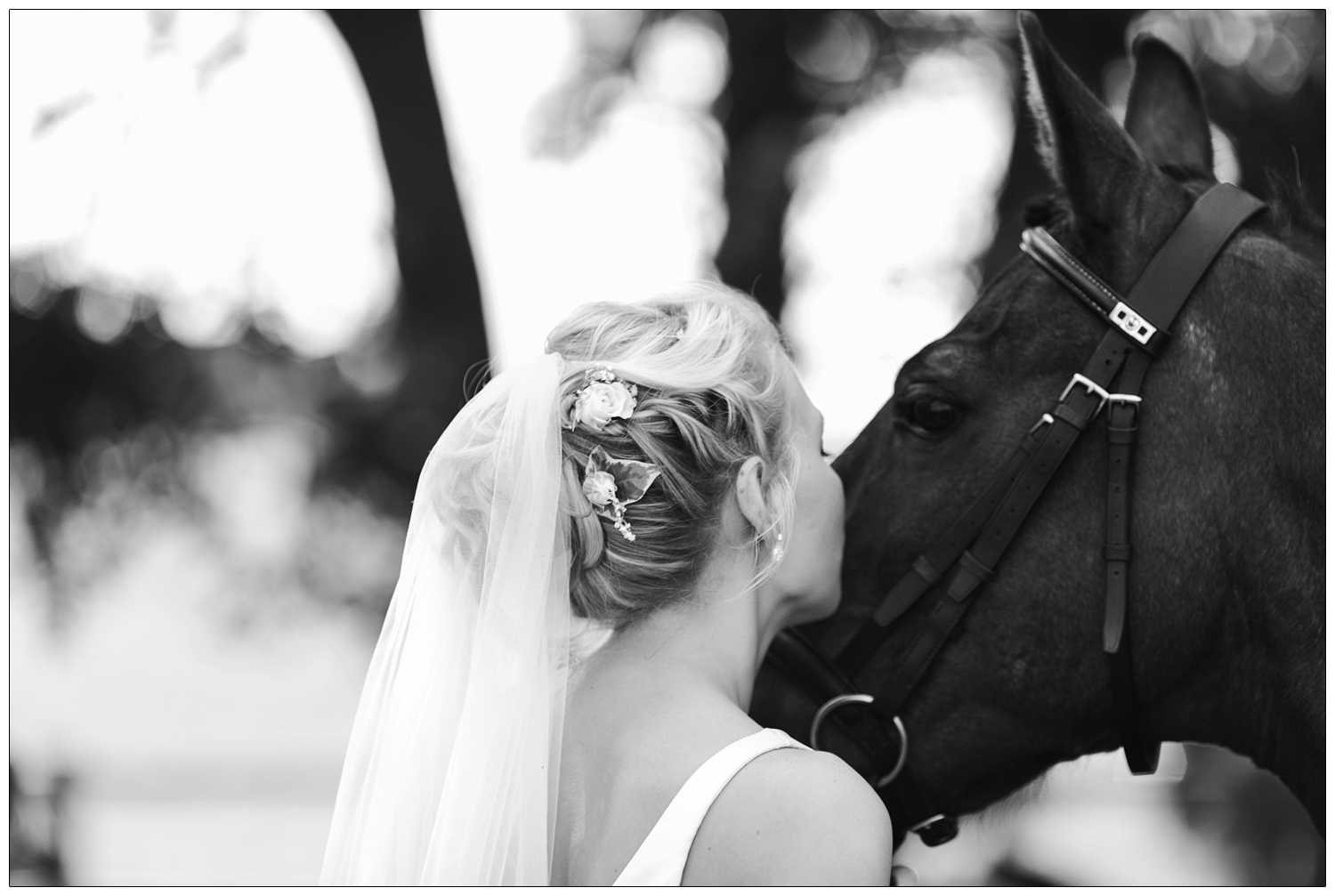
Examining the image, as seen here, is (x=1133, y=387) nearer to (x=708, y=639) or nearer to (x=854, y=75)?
(x=708, y=639)

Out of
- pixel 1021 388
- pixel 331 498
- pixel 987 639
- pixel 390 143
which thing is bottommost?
pixel 331 498

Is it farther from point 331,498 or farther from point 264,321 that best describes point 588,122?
point 331,498

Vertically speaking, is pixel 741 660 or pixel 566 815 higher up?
pixel 741 660

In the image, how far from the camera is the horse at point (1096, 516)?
8.11ft

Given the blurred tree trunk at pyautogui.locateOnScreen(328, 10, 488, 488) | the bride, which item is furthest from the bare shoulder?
the blurred tree trunk at pyautogui.locateOnScreen(328, 10, 488, 488)

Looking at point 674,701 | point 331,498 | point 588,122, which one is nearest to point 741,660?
point 674,701

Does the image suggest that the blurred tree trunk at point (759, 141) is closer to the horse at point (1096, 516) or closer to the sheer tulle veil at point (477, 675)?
the horse at point (1096, 516)

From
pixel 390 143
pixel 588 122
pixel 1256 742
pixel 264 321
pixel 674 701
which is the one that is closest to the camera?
pixel 674 701

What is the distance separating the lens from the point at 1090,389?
2584 mm

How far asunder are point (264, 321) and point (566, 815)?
14.8 ft

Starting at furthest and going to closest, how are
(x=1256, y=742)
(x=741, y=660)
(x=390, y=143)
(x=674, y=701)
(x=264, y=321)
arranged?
(x=264, y=321), (x=390, y=143), (x=1256, y=742), (x=741, y=660), (x=674, y=701)

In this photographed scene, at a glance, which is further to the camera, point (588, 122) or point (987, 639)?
point (588, 122)

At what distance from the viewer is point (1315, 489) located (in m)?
2.42

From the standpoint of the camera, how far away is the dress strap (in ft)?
6.27
